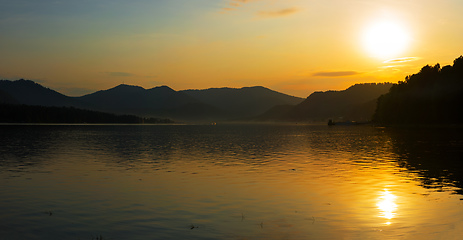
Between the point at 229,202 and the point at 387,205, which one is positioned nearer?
the point at 387,205

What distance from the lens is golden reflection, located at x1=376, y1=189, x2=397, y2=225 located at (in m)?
24.9

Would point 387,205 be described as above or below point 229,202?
below

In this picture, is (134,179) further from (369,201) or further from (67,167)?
(369,201)

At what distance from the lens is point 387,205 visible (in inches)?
1101

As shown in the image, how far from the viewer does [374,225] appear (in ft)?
73.7

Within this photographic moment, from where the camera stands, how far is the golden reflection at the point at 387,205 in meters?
24.9

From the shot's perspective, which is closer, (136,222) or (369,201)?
(136,222)

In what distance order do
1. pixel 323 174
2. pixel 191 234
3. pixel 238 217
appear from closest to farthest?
1. pixel 191 234
2. pixel 238 217
3. pixel 323 174

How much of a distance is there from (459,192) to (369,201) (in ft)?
29.6

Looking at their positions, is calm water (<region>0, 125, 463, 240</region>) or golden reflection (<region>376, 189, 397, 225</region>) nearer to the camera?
calm water (<region>0, 125, 463, 240</region>)

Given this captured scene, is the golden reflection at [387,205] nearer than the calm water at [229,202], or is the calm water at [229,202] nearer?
the calm water at [229,202]

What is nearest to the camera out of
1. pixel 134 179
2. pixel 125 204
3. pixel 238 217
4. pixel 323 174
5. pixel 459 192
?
pixel 238 217

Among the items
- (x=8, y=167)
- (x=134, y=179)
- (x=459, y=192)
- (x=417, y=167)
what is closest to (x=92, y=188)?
(x=134, y=179)

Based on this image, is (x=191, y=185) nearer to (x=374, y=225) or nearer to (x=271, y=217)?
(x=271, y=217)
